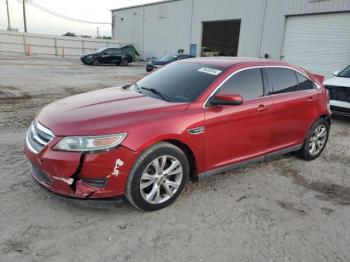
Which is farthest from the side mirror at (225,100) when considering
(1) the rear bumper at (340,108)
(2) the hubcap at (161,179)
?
(1) the rear bumper at (340,108)

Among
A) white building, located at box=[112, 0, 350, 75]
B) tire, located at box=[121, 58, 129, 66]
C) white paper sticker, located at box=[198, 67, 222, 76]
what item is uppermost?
white building, located at box=[112, 0, 350, 75]

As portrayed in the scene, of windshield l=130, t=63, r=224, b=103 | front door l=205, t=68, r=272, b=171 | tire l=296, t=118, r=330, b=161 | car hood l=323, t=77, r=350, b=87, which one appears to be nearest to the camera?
front door l=205, t=68, r=272, b=171

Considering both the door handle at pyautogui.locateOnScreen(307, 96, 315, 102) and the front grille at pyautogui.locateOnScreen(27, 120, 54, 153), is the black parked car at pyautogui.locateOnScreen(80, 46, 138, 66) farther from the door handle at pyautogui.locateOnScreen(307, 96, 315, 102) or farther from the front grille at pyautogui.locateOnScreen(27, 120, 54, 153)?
the front grille at pyautogui.locateOnScreen(27, 120, 54, 153)

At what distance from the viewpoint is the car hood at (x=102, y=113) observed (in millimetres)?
3092

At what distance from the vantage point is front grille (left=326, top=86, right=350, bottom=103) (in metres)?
7.89

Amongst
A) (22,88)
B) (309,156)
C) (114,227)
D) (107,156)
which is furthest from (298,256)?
(22,88)

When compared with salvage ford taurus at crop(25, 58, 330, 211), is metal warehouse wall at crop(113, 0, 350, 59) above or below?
above

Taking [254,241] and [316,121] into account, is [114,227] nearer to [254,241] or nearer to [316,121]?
[254,241]

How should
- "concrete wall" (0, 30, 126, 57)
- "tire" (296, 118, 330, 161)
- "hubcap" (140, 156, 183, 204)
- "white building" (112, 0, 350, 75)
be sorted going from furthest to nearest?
"concrete wall" (0, 30, 126, 57) → "white building" (112, 0, 350, 75) → "tire" (296, 118, 330, 161) → "hubcap" (140, 156, 183, 204)

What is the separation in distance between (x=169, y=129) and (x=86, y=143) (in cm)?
85

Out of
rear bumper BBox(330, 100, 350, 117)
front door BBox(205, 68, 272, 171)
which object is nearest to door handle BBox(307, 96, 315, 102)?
front door BBox(205, 68, 272, 171)

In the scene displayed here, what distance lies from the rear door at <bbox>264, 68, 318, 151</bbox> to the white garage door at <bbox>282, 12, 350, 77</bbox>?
11880 mm

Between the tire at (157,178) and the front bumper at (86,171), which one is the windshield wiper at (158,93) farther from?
the front bumper at (86,171)

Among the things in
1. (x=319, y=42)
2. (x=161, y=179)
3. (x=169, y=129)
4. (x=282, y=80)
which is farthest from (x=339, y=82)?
(x=319, y=42)
